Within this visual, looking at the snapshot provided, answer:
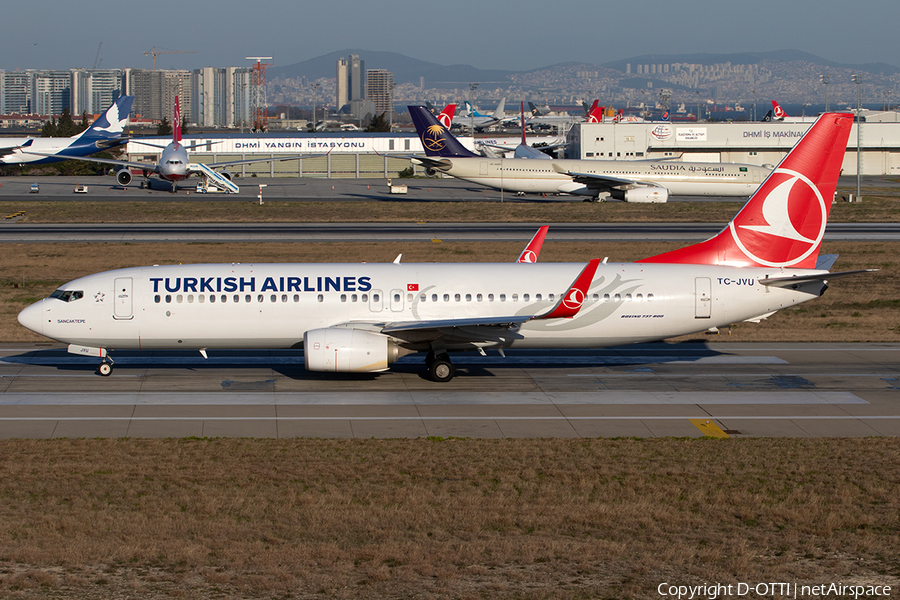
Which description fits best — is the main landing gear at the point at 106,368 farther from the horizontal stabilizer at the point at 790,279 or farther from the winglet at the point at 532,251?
the horizontal stabilizer at the point at 790,279

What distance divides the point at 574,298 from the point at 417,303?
5097 mm

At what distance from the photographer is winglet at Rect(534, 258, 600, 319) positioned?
25188 mm

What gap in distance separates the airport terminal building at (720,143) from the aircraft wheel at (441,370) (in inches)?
3795

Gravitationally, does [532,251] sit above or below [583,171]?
below

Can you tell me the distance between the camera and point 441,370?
27469mm

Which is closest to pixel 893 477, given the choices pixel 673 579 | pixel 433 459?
pixel 673 579

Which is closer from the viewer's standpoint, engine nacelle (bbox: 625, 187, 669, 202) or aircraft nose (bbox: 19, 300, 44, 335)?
aircraft nose (bbox: 19, 300, 44, 335)

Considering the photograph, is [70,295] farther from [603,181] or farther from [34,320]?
[603,181]

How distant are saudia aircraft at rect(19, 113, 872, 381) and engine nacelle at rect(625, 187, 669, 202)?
48.3m

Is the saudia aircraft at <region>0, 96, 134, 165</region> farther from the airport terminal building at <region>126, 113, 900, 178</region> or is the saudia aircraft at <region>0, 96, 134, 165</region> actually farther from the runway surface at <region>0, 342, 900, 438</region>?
the runway surface at <region>0, 342, 900, 438</region>

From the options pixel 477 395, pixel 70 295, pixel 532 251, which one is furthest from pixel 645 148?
pixel 70 295

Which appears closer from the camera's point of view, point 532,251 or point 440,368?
point 440,368

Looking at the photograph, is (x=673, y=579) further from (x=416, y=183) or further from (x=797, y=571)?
(x=416, y=183)

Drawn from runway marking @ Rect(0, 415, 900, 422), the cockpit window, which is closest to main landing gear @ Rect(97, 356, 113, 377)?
the cockpit window
